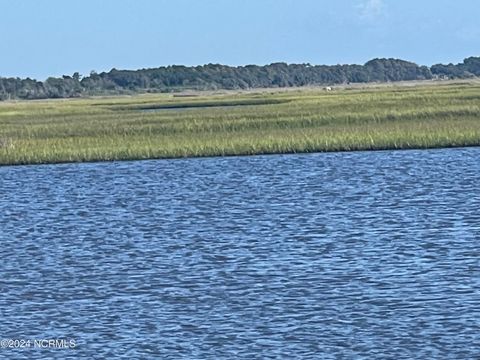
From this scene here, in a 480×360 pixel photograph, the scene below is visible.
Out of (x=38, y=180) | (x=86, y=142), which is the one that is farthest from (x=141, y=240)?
(x=86, y=142)

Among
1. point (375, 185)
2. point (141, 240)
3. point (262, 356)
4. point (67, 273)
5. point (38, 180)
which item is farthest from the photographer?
point (38, 180)

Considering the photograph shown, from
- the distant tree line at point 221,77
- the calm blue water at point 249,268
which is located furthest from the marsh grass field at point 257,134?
the distant tree line at point 221,77

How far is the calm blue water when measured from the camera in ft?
40.8

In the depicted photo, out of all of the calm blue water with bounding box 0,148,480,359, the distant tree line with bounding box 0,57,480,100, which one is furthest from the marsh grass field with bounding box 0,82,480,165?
the distant tree line with bounding box 0,57,480,100

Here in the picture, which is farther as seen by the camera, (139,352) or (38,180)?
(38,180)

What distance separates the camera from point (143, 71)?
5300 inches

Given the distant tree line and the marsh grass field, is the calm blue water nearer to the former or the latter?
the marsh grass field

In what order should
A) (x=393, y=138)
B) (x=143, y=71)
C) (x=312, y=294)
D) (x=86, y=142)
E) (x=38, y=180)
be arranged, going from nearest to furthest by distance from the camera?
1. (x=312, y=294)
2. (x=38, y=180)
3. (x=393, y=138)
4. (x=86, y=142)
5. (x=143, y=71)

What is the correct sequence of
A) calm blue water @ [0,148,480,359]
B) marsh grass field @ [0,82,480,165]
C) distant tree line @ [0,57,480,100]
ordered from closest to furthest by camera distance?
1. calm blue water @ [0,148,480,359]
2. marsh grass field @ [0,82,480,165]
3. distant tree line @ [0,57,480,100]

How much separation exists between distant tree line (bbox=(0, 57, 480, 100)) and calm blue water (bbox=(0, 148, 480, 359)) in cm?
8993

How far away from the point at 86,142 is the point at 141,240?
60.2 ft

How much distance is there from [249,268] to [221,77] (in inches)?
4556

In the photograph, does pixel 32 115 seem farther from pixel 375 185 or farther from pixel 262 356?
pixel 262 356

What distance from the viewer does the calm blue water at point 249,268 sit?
40.8ft
